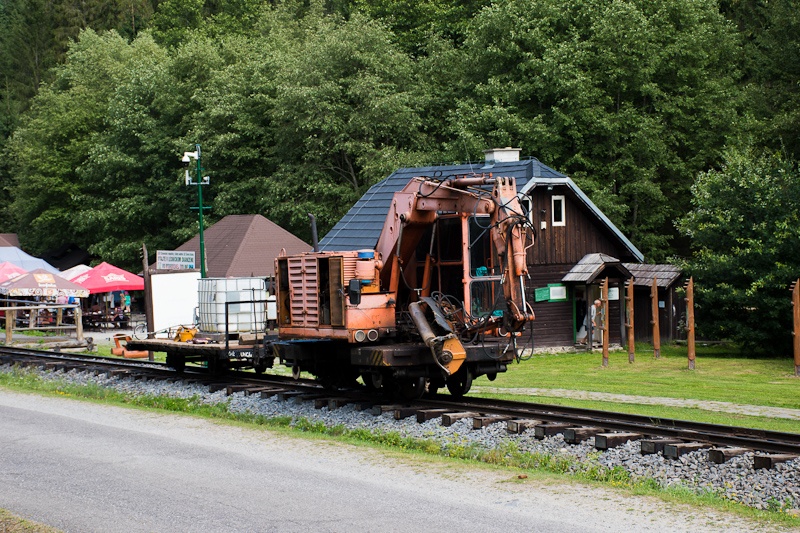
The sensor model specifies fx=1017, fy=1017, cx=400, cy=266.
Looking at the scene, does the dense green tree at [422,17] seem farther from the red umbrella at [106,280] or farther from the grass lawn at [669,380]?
the grass lawn at [669,380]

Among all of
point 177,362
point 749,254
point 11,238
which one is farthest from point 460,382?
point 11,238

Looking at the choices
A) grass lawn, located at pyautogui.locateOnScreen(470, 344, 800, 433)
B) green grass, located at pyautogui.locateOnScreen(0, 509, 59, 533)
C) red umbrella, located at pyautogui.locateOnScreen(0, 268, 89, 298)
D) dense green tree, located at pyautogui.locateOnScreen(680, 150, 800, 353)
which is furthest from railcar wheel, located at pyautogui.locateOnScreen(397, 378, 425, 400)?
red umbrella, located at pyautogui.locateOnScreen(0, 268, 89, 298)

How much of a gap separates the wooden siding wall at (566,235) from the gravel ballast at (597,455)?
19906 millimetres

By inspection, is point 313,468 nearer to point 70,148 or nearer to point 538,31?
point 538,31

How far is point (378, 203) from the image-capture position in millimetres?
37156

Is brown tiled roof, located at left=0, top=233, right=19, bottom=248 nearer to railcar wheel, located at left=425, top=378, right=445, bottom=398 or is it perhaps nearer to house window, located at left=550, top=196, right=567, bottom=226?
house window, located at left=550, top=196, right=567, bottom=226

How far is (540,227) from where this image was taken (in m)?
37.3

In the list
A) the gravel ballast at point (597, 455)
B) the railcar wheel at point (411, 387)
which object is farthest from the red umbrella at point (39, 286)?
the railcar wheel at point (411, 387)

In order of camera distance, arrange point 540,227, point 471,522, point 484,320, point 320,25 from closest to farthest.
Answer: point 471,522 → point 484,320 → point 540,227 → point 320,25

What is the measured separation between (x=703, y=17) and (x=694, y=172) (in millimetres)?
7929

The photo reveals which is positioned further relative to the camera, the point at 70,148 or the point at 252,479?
the point at 70,148

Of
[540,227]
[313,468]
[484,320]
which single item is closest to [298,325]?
[484,320]

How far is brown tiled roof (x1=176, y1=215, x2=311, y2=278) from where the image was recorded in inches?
1689

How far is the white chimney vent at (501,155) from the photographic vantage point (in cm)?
3744
